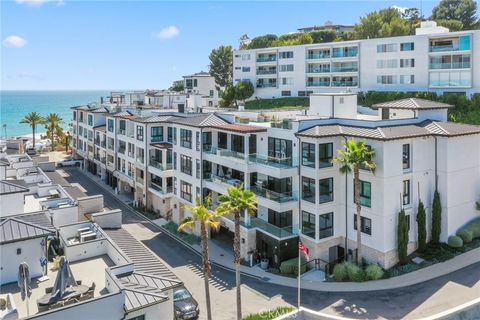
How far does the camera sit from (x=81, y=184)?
6138 cm

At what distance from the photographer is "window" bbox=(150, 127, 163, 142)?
48.5 m

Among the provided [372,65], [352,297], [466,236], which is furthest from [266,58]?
[352,297]

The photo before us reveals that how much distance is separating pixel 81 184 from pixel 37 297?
43.0 meters

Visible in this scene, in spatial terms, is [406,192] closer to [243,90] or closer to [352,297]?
[352,297]

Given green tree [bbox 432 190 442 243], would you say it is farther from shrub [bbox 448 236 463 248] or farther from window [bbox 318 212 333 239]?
window [bbox 318 212 333 239]

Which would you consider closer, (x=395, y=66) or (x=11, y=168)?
(x=11, y=168)

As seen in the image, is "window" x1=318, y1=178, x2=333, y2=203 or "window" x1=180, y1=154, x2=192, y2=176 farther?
"window" x1=180, y1=154, x2=192, y2=176

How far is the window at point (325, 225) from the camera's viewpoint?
104 ft

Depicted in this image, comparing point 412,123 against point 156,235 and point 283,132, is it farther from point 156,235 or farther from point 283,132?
point 156,235

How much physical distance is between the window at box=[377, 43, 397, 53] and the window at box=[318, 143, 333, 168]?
134ft

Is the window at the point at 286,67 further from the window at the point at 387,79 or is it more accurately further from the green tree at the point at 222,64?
the green tree at the point at 222,64

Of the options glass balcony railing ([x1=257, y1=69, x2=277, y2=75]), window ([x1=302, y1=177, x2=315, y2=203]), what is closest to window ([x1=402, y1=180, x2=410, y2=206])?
window ([x1=302, y1=177, x2=315, y2=203])

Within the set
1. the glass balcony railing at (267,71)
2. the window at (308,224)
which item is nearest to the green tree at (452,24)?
the glass balcony railing at (267,71)

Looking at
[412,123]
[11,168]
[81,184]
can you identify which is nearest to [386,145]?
[412,123]
